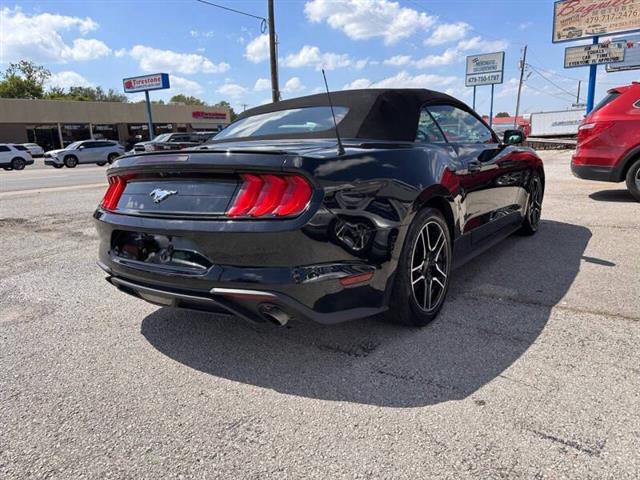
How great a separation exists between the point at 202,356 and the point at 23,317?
163 centimetres

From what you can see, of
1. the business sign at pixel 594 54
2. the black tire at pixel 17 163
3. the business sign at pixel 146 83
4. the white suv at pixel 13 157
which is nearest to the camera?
the business sign at pixel 594 54

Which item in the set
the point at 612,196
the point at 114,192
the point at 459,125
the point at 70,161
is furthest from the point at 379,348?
the point at 70,161

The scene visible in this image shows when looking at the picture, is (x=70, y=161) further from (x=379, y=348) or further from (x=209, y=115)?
(x=209, y=115)

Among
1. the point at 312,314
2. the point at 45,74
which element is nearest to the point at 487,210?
the point at 312,314

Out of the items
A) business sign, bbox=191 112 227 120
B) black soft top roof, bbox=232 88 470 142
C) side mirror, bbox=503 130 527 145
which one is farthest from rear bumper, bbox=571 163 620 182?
business sign, bbox=191 112 227 120

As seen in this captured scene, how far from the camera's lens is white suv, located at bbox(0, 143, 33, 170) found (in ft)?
87.9

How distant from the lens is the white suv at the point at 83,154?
Answer: 27.8m

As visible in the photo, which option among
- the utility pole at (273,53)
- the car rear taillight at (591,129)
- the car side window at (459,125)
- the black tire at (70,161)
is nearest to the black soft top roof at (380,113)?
the car side window at (459,125)

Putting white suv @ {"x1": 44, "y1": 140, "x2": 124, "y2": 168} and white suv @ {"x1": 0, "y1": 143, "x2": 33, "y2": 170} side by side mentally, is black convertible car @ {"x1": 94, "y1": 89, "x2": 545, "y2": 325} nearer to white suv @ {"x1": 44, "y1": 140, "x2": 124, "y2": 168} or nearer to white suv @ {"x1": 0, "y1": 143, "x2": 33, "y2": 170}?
white suv @ {"x1": 44, "y1": 140, "x2": 124, "y2": 168}

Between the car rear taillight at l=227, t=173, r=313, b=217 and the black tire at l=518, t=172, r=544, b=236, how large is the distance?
3731 millimetres

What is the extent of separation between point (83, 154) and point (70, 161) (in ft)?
3.25

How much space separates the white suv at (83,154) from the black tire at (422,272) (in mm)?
28429

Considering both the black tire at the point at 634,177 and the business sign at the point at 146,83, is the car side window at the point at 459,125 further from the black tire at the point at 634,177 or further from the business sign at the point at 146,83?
the business sign at the point at 146,83

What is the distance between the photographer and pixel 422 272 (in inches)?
118
